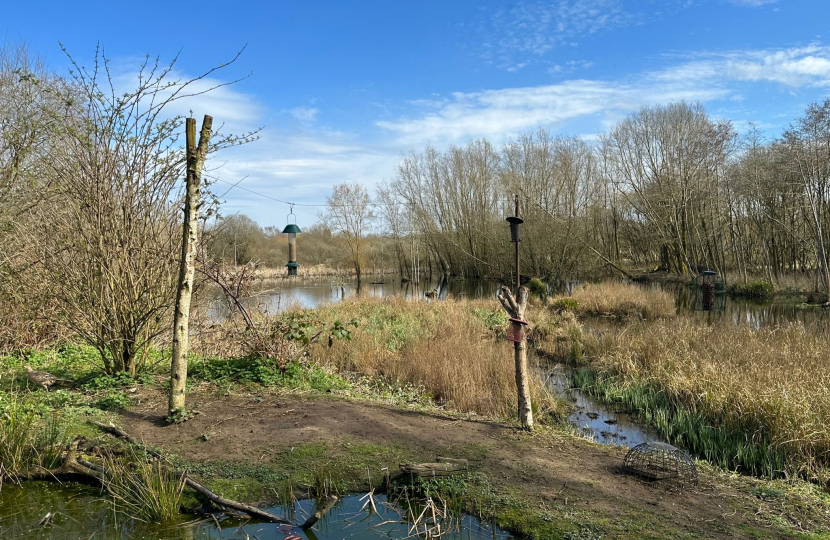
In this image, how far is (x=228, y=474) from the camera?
4.29m

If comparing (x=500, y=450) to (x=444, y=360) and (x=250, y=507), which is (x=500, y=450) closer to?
(x=250, y=507)

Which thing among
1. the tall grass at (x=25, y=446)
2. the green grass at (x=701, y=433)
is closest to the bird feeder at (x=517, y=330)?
the green grass at (x=701, y=433)

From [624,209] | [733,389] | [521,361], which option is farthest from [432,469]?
[624,209]

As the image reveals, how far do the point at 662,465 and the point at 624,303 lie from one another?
15.2 metres

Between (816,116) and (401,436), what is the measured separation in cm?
2310

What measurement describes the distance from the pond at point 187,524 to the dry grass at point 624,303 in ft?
48.8

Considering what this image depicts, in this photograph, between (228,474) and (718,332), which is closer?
(228,474)

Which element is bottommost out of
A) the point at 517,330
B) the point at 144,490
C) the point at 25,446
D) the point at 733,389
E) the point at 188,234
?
the point at 733,389

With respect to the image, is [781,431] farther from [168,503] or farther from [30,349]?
[30,349]

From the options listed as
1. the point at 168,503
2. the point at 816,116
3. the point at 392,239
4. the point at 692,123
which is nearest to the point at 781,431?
the point at 168,503

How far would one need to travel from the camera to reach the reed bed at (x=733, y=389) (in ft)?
18.2

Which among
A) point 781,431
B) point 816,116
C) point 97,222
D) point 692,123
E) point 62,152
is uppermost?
point 692,123

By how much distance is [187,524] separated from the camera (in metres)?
3.73

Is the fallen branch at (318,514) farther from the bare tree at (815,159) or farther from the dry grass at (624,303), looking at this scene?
the bare tree at (815,159)
